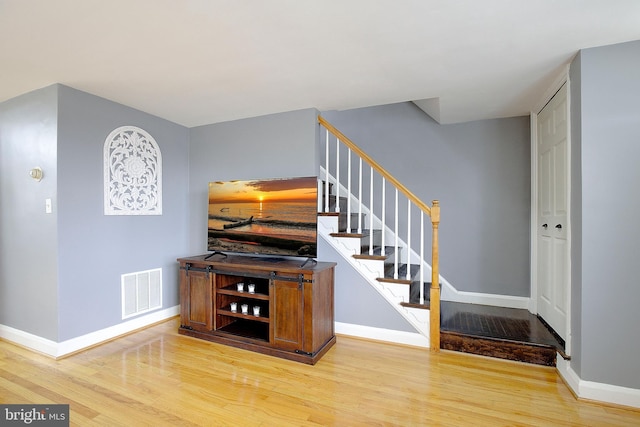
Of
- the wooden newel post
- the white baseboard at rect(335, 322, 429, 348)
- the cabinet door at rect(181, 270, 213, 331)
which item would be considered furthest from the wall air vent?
the wooden newel post

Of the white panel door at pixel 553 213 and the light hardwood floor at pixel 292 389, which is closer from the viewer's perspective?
the light hardwood floor at pixel 292 389

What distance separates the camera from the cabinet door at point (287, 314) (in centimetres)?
254

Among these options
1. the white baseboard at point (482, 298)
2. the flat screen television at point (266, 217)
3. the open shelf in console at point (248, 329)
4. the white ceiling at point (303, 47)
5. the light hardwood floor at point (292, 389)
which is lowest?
the light hardwood floor at point (292, 389)

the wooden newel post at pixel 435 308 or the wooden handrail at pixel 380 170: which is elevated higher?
the wooden handrail at pixel 380 170

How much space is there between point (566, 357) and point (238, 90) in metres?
3.34

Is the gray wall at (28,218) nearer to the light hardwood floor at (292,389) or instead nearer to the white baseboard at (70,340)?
the white baseboard at (70,340)

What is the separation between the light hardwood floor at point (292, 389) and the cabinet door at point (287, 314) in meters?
0.17

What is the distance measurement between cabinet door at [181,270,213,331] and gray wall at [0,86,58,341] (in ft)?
3.32

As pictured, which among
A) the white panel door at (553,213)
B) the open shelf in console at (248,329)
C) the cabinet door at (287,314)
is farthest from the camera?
the open shelf in console at (248,329)

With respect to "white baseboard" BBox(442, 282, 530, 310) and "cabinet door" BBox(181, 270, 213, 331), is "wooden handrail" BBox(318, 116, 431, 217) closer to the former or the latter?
"white baseboard" BBox(442, 282, 530, 310)

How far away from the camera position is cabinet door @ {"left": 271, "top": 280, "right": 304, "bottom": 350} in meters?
2.54

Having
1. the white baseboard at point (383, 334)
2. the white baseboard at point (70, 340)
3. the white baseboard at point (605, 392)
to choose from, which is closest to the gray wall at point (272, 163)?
the white baseboard at point (383, 334)

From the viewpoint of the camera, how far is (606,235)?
6.47 feet

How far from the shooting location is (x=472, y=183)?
3.56 meters
